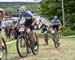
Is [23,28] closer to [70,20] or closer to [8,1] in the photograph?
[8,1]

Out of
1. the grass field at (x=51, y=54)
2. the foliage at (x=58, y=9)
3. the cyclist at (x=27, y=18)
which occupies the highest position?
the cyclist at (x=27, y=18)

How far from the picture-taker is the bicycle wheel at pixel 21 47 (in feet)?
40.7

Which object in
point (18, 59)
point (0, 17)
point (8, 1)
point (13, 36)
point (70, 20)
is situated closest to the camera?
point (0, 17)

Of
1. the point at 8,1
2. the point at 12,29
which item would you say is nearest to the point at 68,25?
the point at 8,1

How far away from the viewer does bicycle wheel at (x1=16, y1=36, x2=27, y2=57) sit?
489 inches

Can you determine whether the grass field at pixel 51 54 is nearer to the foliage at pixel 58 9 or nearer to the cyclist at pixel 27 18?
the cyclist at pixel 27 18

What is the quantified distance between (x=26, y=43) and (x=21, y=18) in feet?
3.05

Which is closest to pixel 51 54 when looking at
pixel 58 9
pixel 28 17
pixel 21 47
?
pixel 21 47

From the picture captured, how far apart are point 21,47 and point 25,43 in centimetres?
34

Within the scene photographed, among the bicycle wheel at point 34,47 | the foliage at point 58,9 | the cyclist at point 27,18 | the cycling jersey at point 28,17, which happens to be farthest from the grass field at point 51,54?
the foliage at point 58,9

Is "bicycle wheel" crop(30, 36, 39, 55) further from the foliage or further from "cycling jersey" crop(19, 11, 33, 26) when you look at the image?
the foliage

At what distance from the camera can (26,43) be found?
13.0 m

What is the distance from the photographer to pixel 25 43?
510 inches

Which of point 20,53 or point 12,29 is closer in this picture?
point 20,53
